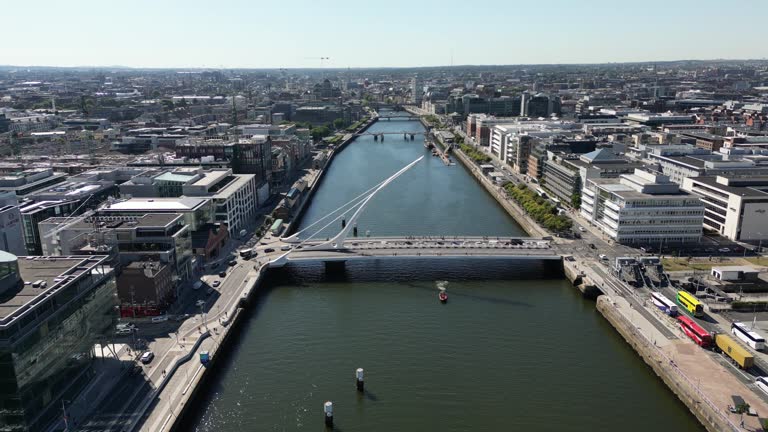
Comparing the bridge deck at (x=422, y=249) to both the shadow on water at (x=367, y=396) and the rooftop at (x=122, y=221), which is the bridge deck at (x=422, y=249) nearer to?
the rooftop at (x=122, y=221)

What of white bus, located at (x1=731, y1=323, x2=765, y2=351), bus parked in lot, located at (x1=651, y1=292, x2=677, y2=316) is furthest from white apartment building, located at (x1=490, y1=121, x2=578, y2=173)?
white bus, located at (x1=731, y1=323, x2=765, y2=351)

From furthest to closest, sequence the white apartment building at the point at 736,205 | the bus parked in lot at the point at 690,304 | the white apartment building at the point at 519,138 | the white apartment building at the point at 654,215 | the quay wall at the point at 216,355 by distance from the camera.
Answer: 1. the white apartment building at the point at 519,138
2. the white apartment building at the point at 736,205
3. the white apartment building at the point at 654,215
4. the bus parked in lot at the point at 690,304
5. the quay wall at the point at 216,355

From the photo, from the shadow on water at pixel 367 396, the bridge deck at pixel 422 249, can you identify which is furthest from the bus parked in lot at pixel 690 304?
the shadow on water at pixel 367 396

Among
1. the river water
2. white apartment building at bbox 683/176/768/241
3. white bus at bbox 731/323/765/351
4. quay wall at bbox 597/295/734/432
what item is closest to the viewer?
quay wall at bbox 597/295/734/432

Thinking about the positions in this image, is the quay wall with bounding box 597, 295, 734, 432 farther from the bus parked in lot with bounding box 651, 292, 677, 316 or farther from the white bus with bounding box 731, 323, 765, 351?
the white bus with bounding box 731, 323, 765, 351

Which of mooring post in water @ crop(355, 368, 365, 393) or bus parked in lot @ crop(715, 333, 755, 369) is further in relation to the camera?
mooring post in water @ crop(355, 368, 365, 393)

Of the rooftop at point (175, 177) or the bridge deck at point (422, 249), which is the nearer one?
the bridge deck at point (422, 249)
